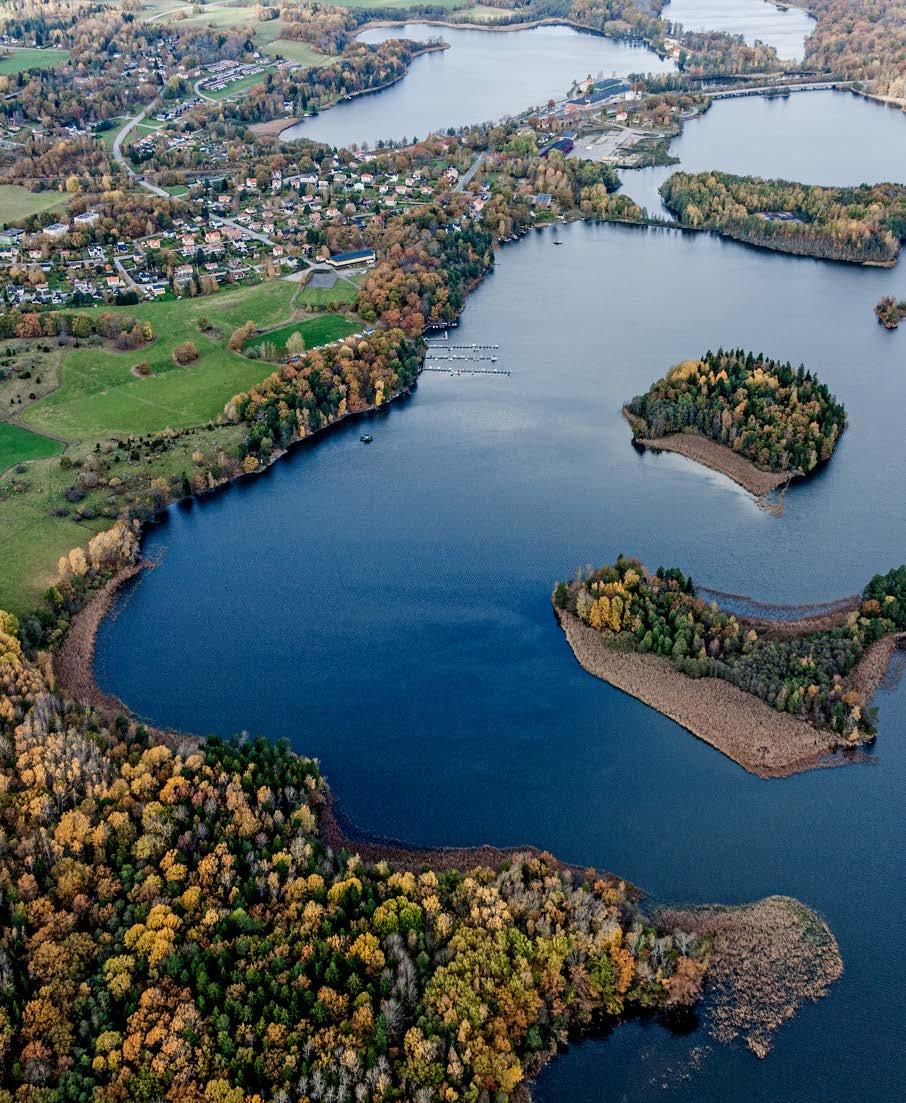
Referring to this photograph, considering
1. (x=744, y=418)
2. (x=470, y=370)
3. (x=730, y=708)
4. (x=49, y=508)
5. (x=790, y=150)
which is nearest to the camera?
(x=730, y=708)

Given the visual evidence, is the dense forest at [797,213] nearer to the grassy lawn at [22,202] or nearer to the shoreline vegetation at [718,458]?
the shoreline vegetation at [718,458]

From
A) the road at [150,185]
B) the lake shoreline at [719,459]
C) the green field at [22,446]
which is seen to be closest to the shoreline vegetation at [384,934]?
the green field at [22,446]

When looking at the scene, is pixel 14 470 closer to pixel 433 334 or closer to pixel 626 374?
pixel 433 334

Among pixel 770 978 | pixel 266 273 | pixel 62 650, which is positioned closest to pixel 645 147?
pixel 266 273

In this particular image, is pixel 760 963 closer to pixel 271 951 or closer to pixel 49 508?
pixel 271 951

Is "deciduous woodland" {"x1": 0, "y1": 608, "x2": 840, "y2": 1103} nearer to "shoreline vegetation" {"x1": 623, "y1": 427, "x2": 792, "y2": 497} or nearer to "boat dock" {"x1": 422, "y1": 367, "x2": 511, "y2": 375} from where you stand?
"shoreline vegetation" {"x1": 623, "y1": 427, "x2": 792, "y2": 497}

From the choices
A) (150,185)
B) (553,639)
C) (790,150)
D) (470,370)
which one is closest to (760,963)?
(553,639)
